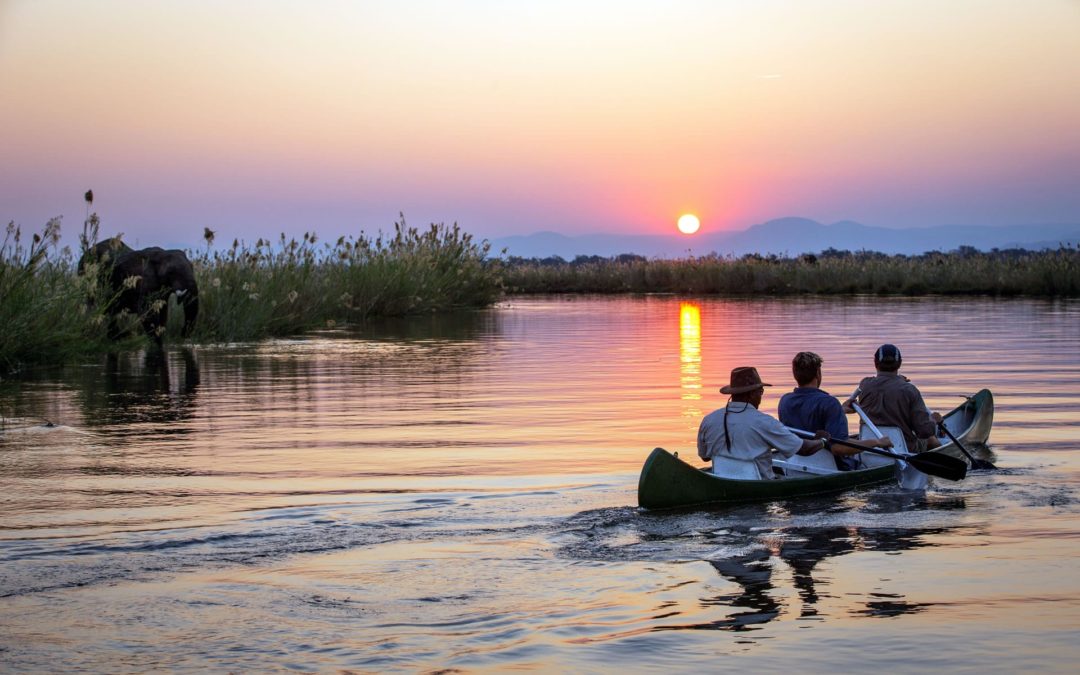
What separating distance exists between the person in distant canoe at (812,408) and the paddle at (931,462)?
7 centimetres

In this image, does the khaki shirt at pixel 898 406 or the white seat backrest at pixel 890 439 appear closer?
the white seat backrest at pixel 890 439

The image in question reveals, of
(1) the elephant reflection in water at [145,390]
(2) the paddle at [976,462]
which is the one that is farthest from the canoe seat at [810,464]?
(1) the elephant reflection in water at [145,390]

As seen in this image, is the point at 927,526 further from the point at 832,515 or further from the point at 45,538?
the point at 45,538

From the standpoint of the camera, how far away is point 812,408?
36.6ft

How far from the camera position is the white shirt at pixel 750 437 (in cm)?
1026

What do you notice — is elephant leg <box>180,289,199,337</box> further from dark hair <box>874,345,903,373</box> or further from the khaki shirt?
dark hair <box>874,345,903,373</box>

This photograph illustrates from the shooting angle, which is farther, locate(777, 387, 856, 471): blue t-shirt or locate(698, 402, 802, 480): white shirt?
locate(777, 387, 856, 471): blue t-shirt

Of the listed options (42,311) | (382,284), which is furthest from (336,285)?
(42,311)

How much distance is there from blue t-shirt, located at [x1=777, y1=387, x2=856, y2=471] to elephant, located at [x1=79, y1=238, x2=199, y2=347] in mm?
14814

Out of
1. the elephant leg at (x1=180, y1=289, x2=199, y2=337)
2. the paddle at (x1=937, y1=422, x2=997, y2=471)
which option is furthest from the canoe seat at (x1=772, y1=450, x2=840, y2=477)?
the elephant leg at (x1=180, y1=289, x2=199, y2=337)

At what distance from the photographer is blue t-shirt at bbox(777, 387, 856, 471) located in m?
11.1

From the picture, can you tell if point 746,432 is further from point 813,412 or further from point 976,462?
point 976,462

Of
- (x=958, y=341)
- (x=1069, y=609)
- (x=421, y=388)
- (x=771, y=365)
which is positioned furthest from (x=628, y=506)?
(x=958, y=341)

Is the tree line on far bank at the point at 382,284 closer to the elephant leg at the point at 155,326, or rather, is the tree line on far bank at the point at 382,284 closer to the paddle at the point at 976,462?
the elephant leg at the point at 155,326
